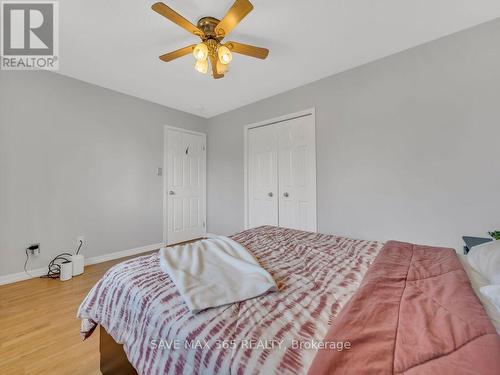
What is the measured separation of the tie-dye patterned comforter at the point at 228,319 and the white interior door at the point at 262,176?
2.02m

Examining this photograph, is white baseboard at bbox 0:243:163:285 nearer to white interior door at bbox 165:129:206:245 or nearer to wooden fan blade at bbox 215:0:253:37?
white interior door at bbox 165:129:206:245

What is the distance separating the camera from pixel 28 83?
7.95 feet

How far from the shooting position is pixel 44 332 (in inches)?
62.2

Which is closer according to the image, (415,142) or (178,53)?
(178,53)

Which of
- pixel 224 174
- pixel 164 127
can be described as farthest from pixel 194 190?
pixel 164 127

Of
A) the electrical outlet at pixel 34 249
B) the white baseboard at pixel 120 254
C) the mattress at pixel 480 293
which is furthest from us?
the white baseboard at pixel 120 254

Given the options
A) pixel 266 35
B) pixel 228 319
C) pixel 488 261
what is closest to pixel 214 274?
pixel 228 319

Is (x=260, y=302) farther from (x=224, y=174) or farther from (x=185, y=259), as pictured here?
→ (x=224, y=174)

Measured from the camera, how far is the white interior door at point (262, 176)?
3.34 m

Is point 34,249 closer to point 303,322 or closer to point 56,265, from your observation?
point 56,265

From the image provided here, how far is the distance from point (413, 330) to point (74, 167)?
3476mm

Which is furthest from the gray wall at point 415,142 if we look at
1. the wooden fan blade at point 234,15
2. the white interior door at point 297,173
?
the wooden fan blade at point 234,15

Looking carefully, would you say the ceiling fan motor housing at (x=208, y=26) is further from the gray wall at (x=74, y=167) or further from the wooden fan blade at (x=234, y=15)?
the gray wall at (x=74, y=167)

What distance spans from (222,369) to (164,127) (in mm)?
3604
